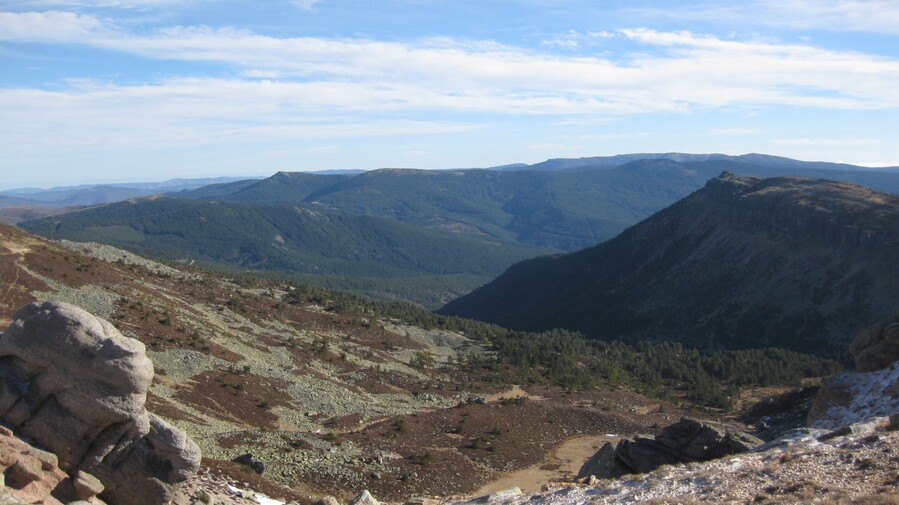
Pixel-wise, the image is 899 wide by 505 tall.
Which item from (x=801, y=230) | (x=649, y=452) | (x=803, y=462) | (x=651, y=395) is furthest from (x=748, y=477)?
(x=801, y=230)

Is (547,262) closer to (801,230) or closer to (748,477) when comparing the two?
(801,230)

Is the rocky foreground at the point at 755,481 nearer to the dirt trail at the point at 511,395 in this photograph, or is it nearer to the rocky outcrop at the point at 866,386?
the rocky outcrop at the point at 866,386

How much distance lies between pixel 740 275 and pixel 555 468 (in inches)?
3978

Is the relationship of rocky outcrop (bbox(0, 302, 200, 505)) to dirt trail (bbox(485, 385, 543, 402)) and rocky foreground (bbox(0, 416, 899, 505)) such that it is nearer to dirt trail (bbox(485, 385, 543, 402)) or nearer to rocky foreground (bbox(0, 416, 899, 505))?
rocky foreground (bbox(0, 416, 899, 505))

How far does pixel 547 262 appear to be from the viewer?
641 ft

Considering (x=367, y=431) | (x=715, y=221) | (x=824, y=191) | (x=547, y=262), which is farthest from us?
(x=547, y=262)

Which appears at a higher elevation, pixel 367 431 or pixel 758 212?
pixel 758 212

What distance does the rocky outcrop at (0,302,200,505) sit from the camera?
59.9 feet

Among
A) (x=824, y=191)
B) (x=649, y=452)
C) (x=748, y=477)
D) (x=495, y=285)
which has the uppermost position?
(x=824, y=191)

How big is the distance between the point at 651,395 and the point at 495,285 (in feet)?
412

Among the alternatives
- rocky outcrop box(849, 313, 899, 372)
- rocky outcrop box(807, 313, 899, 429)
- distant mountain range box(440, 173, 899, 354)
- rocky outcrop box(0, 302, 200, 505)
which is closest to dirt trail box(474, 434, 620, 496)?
rocky outcrop box(807, 313, 899, 429)

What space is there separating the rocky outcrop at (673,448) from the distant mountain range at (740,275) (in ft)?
280

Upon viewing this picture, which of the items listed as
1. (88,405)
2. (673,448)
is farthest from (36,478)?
(673,448)

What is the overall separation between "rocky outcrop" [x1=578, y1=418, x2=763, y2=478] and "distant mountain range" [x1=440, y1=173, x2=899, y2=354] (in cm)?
8538
